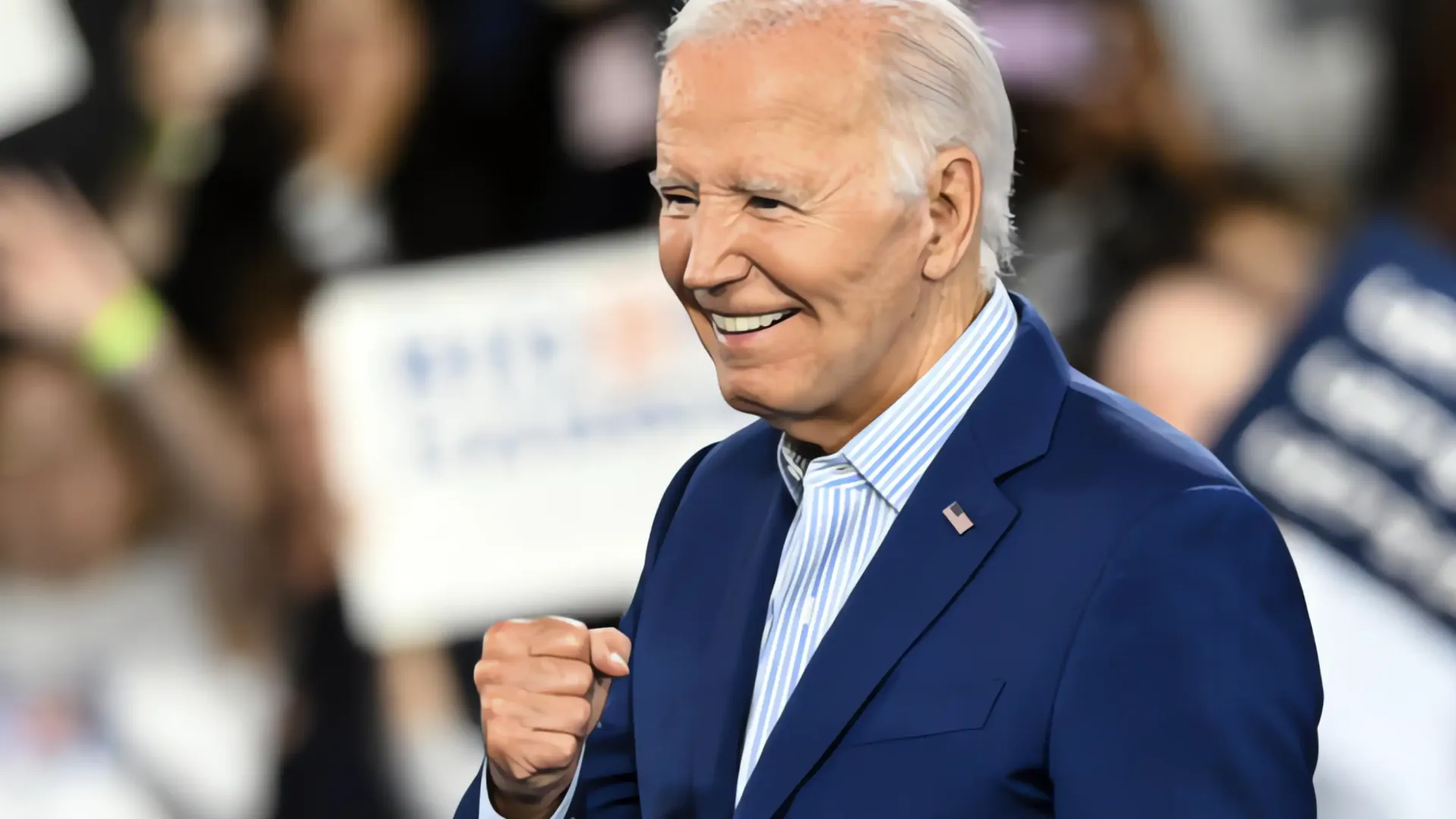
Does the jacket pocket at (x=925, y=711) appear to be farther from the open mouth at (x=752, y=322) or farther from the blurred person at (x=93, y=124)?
the blurred person at (x=93, y=124)

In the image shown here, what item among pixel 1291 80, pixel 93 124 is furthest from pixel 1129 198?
pixel 93 124

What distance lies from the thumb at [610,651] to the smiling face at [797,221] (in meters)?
0.18

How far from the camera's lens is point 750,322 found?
112 centimetres

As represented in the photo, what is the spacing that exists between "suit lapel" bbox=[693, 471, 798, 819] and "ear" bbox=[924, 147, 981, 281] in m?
0.23

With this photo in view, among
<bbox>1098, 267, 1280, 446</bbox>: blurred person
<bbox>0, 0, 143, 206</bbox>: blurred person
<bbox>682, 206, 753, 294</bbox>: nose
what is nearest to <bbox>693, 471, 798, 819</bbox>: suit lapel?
<bbox>682, 206, 753, 294</bbox>: nose

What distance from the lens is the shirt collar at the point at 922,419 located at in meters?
1.14

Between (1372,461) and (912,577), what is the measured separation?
6.50ft

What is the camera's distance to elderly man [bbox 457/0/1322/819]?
3.24 ft

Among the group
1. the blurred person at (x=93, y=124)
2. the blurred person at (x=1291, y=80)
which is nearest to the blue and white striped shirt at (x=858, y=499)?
the blurred person at (x=1291, y=80)

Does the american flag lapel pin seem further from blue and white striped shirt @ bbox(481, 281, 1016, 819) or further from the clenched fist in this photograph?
the clenched fist

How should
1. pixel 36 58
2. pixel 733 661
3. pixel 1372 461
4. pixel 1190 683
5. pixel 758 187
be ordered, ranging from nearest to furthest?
pixel 1190 683 < pixel 758 187 < pixel 733 661 < pixel 1372 461 < pixel 36 58

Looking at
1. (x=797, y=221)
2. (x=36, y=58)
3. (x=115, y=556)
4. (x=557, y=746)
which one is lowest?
(x=115, y=556)

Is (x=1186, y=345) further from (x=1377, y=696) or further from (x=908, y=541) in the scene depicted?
(x=908, y=541)

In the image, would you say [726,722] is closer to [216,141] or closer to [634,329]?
[634,329]
